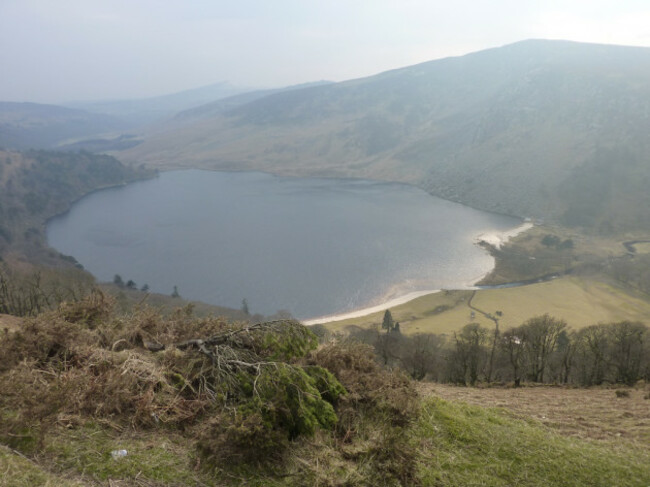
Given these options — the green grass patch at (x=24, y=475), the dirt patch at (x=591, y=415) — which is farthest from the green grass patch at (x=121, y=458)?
the dirt patch at (x=591, y=415)

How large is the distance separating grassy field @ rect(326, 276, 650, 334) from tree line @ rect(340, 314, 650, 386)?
24.4 metres

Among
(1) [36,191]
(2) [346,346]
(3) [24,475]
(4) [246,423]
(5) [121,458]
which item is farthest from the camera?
(1) [36,191]

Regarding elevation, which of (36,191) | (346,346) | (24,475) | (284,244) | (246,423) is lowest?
(284,244)

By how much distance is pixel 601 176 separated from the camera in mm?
131750

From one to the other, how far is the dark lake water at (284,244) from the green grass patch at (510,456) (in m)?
60.5

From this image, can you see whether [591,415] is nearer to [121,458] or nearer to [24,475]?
[121,458]

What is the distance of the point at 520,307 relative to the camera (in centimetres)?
6800

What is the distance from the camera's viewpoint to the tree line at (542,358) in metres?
27.7

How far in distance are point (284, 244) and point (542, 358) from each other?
249ft

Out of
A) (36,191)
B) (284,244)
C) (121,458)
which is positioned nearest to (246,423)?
(121,458)

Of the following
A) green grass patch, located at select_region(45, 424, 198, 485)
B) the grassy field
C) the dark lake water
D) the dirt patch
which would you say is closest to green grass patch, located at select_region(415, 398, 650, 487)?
the dirt patch

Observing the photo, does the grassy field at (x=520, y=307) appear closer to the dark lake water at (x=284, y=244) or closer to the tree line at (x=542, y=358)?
the dark lake water at (x=284, y=244)

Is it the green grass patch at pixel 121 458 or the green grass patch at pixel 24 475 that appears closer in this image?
the green grass patch at pixel 24 475

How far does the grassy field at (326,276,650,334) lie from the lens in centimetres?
6184
